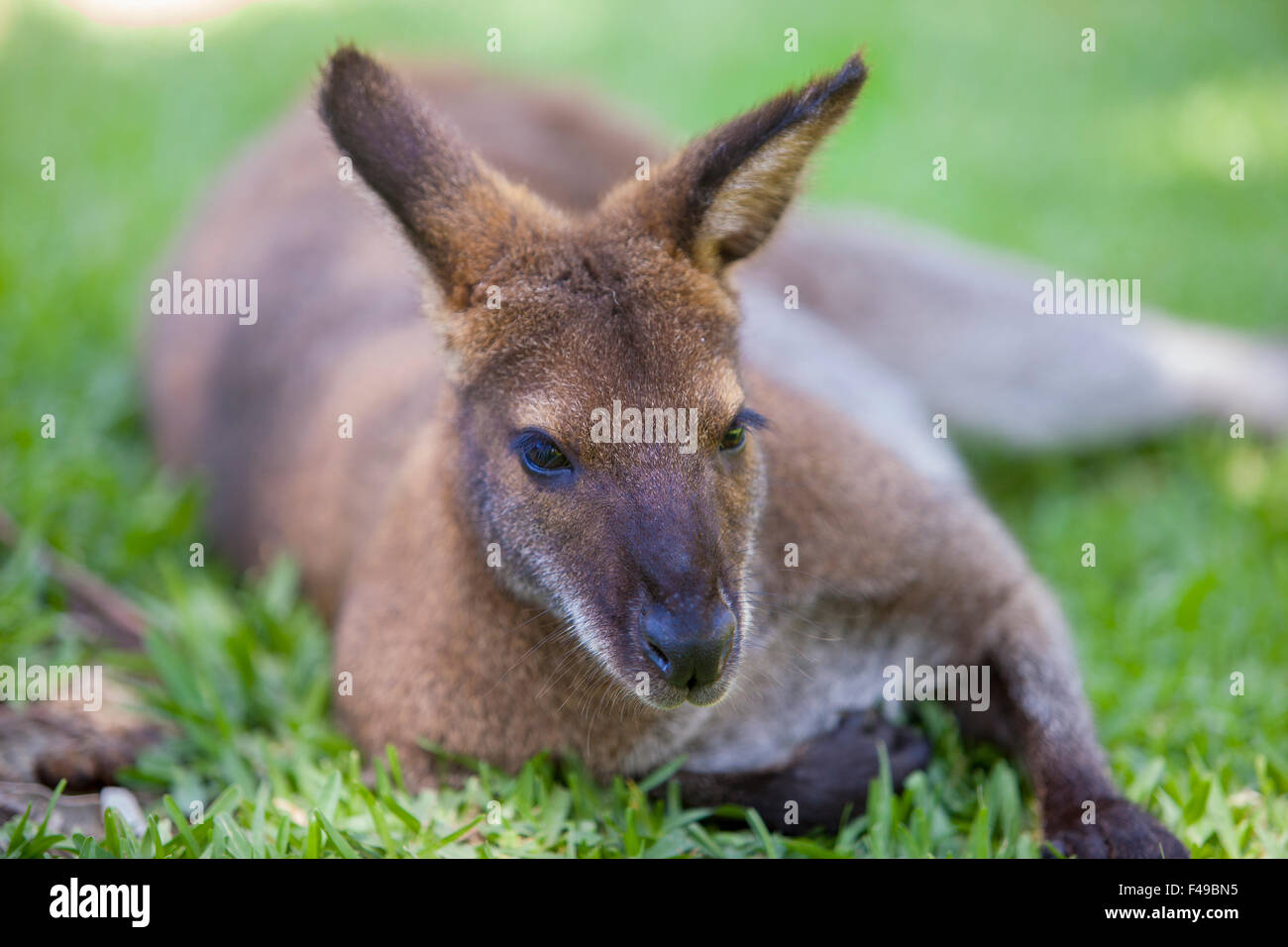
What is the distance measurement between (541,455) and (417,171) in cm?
84

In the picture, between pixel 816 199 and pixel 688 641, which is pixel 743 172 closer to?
pixel 688 641

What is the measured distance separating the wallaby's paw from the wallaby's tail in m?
2.39

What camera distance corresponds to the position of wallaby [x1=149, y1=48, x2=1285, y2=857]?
307 cm

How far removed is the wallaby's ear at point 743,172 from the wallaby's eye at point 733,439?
1.62ft

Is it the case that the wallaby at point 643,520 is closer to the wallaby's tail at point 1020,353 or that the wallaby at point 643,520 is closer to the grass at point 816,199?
the grass at point 816,199

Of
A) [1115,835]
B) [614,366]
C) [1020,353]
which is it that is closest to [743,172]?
[614,366]

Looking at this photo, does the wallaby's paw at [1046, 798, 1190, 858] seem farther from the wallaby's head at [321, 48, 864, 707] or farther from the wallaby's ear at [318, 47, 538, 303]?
the wallaby's ear at [318, 47, 538, 303]

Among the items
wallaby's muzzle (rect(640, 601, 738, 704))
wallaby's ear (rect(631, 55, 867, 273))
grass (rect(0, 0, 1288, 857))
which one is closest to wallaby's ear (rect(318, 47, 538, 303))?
wallaby's ear (rect(631, 55, 867, 273))

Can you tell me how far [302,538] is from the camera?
4836 millimetres

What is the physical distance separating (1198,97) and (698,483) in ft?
26.8

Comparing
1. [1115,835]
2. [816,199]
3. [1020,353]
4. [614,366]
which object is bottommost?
[1115,835]

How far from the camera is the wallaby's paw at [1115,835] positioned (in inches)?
131

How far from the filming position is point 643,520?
298 centimetres

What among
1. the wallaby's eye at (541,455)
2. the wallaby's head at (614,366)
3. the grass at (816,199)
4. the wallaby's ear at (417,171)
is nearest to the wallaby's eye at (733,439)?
the wallaby's head at (614,366)
